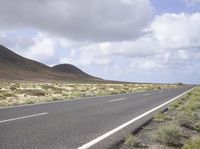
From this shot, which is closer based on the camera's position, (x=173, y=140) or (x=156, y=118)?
(x=173, y=140)

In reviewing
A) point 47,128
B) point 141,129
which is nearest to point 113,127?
point 141,129

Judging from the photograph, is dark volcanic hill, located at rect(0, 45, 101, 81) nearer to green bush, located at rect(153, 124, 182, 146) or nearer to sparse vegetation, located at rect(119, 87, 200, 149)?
sparse vegetation, located at rect(119, 87, 200, 149)

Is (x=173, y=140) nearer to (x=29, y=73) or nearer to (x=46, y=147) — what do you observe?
(x=46, y=147)

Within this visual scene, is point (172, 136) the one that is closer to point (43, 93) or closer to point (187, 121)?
point (187, 121)

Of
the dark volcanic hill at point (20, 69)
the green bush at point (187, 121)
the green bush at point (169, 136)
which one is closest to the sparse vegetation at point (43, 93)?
the green bush at point (187, 121)

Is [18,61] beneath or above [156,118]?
above

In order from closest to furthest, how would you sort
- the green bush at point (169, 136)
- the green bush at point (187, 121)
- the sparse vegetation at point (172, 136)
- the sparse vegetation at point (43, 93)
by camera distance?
the sparse vegetation at point (172, 136) → the green bush at point (169, 136) → the green bush at point (187, 121) → the sparse vegetation at point (43, 93)

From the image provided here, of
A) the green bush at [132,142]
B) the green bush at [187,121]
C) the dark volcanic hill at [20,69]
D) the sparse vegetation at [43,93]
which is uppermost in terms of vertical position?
the dark volcanic hill at [20,69]

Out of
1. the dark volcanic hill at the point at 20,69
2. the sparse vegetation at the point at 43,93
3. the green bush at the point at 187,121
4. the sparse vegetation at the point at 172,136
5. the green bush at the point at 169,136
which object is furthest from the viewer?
the dark volcanic hill at the point at 20,69

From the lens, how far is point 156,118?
14.2 meters

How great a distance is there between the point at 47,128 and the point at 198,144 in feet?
15.1

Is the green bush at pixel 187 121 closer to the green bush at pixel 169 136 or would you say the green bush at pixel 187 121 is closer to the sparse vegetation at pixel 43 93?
the green bush at pixel 169 136

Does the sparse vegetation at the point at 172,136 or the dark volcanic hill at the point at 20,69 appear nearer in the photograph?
the sparse vegetation at the point at 172,136

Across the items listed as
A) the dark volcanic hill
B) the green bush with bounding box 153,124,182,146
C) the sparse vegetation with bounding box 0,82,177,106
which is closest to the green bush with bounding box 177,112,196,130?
the green bush with bounding box 153,124,182,146
